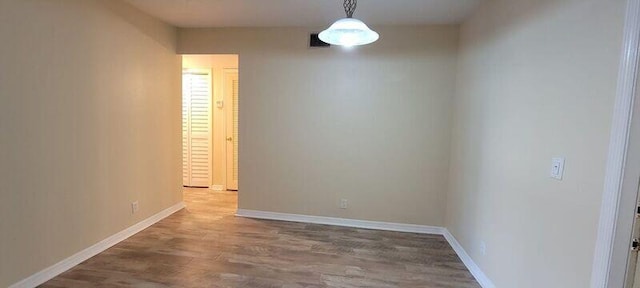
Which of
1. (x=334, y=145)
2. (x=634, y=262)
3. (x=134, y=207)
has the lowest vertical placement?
(x=134, y=207)

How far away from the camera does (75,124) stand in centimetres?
279

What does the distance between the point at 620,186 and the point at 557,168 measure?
40cm

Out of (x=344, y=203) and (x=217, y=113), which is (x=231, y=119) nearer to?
(x=217, y=113)

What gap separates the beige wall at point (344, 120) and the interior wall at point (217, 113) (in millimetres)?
1251

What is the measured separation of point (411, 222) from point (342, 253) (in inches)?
46.2

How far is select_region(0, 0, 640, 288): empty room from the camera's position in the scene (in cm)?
164

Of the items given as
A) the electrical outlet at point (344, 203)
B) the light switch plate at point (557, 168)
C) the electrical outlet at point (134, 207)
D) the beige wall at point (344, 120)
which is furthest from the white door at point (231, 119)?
the light switch plate at point (557, 168)

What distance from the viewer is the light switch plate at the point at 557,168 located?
1752 mm

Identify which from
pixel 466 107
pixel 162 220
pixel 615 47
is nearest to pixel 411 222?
pixel 466 107

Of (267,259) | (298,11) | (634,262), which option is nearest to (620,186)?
(634,262)

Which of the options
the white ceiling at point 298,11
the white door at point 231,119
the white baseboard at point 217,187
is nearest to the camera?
the white ceiling at point 298,11

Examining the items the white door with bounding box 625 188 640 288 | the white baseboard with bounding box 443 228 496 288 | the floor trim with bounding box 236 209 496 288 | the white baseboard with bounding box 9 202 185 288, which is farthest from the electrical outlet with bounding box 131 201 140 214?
the white door with bounding box 625 188 640 288

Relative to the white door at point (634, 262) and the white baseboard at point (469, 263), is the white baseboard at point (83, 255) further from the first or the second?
the white door at point (634, 262)

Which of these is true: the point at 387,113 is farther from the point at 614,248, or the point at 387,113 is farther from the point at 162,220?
the point at 162,220
